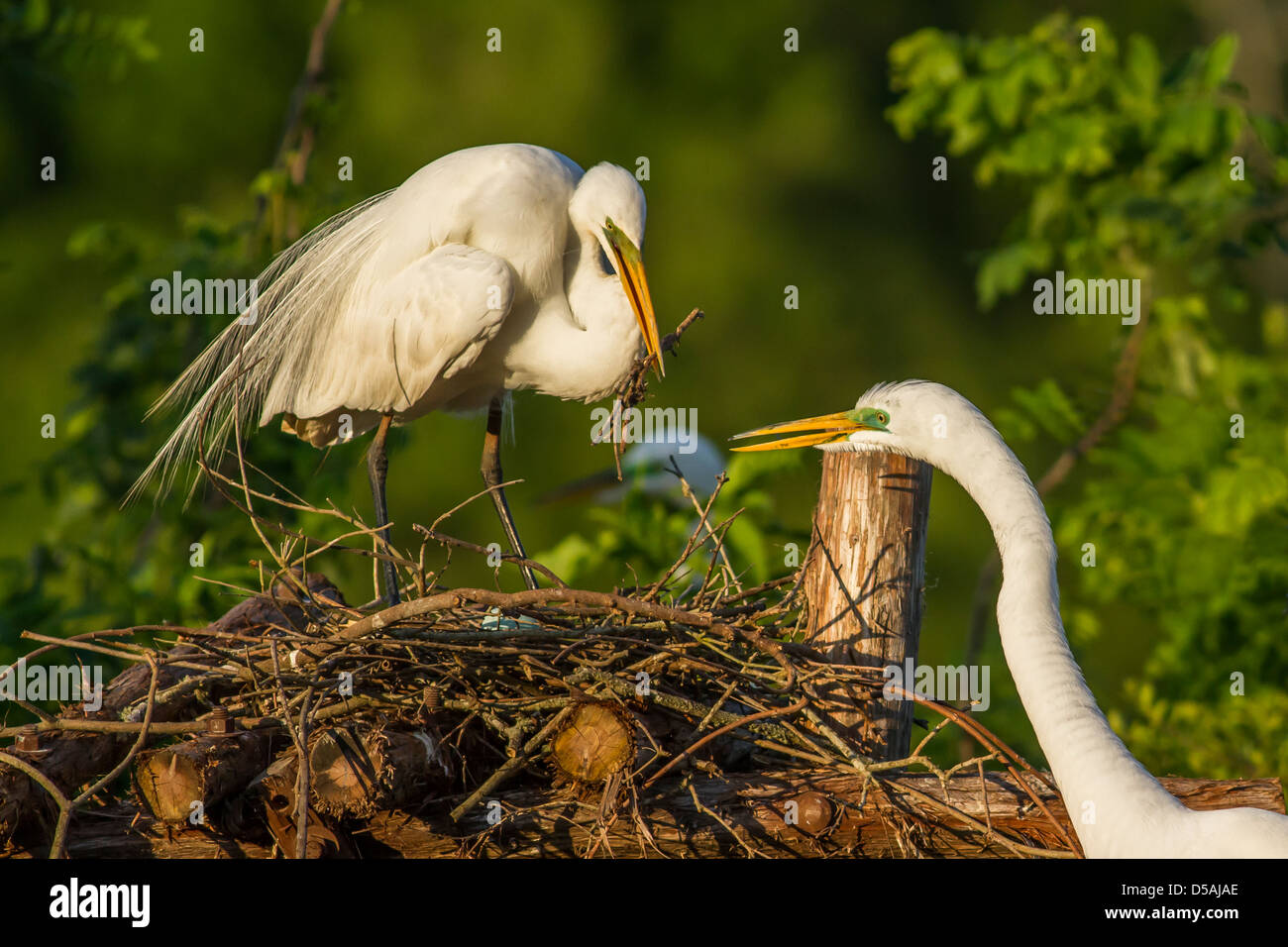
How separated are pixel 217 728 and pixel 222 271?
2538mm

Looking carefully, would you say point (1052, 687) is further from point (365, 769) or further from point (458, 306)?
point (458, 306)

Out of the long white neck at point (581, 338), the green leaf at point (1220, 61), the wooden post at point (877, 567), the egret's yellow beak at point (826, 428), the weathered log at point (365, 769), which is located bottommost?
the weathered log at point (365, 769)

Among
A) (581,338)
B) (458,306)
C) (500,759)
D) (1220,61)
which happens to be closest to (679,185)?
(1220,61)

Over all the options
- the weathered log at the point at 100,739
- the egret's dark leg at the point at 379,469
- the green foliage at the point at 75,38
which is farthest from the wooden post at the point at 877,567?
the green foliage at the point at 75,38

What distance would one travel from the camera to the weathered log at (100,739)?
2244mm

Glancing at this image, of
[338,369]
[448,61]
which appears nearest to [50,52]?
[338,369]

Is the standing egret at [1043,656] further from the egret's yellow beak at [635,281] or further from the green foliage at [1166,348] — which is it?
the green foliage at [1166,348]

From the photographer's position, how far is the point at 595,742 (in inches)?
88.7

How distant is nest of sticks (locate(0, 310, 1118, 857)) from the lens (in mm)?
2189

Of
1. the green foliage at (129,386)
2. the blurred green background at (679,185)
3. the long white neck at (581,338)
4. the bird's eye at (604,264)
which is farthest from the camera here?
the blurred green background at (679,185)

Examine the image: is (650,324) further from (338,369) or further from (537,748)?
(537,748)

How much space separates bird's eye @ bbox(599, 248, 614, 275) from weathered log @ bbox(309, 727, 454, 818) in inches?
59.6

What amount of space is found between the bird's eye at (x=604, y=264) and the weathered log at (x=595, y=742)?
4.67 ft

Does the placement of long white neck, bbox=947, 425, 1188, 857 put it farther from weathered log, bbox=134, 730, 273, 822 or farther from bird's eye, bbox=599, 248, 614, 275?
bird's eye, bbox=599, 248, 614, 275
